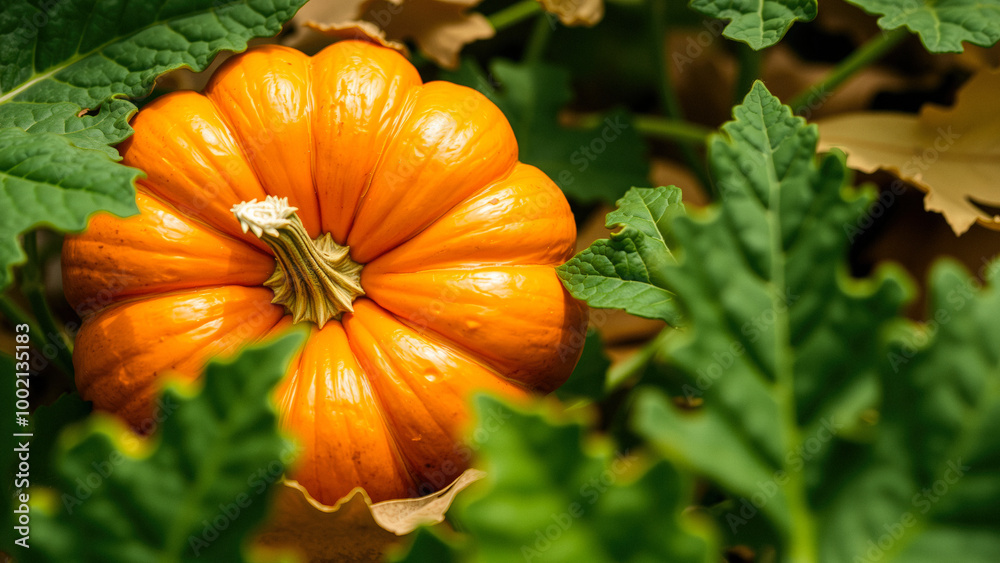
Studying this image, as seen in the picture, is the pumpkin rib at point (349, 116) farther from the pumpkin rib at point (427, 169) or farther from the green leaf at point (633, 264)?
the green leaf at point (633, 264)

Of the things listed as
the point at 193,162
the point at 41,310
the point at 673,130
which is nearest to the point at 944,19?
the point at 673,130

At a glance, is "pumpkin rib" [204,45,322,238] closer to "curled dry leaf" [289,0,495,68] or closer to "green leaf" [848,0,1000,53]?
"curled dry leaf" [289,0,495,68]

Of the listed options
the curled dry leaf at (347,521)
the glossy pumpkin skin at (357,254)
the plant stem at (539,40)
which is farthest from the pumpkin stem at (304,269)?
the plant stem at (539,40)

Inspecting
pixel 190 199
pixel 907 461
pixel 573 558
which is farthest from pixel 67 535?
pixel 907 461

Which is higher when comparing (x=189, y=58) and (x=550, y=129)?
(x=189, y=58)

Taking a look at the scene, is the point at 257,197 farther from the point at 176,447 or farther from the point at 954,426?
the point at 954,426

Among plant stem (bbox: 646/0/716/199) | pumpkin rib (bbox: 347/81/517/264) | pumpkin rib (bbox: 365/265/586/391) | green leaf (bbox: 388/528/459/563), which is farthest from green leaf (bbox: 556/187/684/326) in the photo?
plant stem (bbox: 646/0/716/199)

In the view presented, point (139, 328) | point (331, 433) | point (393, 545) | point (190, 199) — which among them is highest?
point (190, 199)

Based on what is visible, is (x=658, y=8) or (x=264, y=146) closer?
(x=264, y=146)

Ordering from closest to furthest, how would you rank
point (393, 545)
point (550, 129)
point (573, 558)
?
point (573, 558)
point (393, 545)
point (550, 129)
